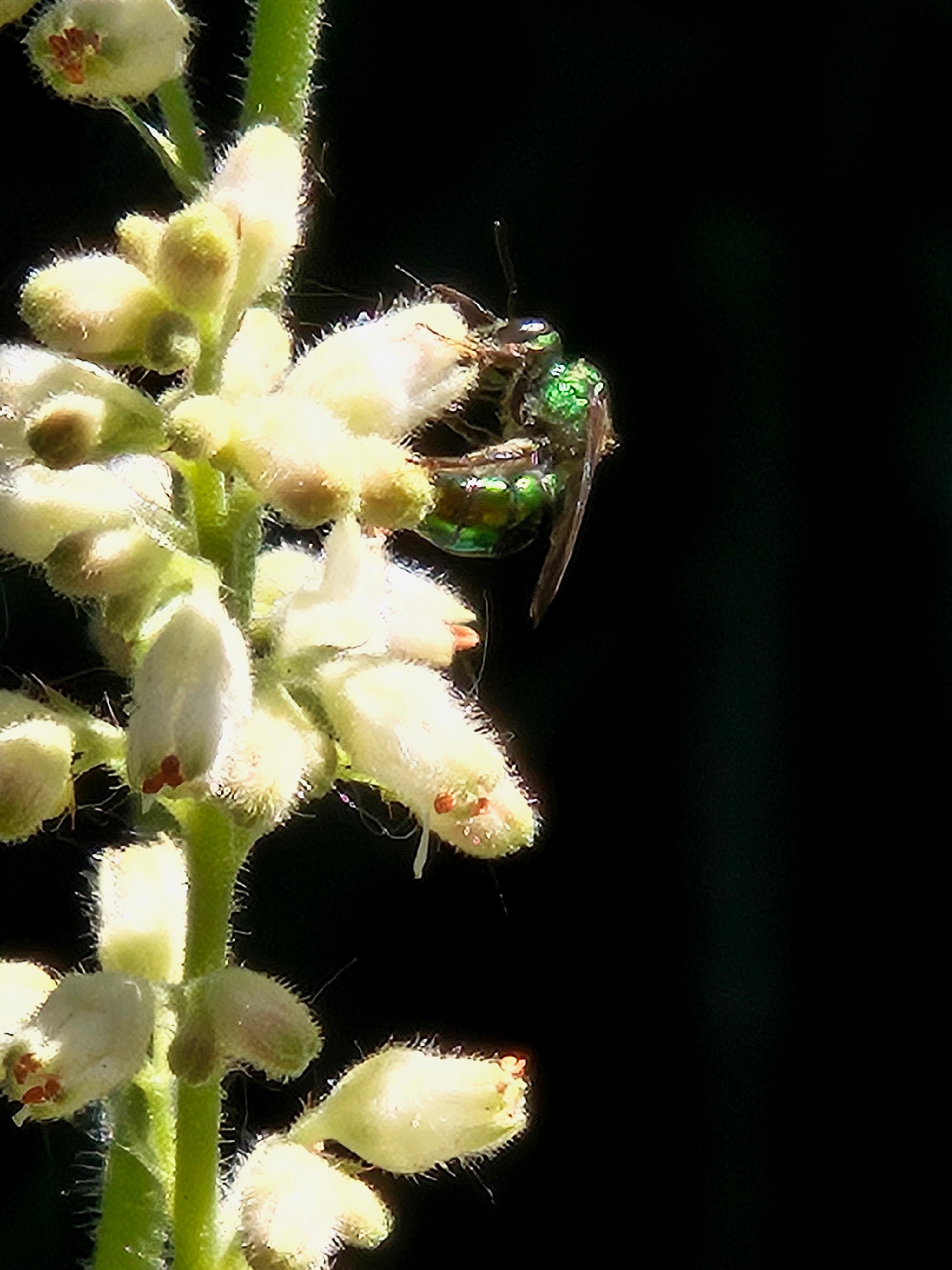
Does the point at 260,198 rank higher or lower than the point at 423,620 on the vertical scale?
higher

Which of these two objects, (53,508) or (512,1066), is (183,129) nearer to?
(53,508)

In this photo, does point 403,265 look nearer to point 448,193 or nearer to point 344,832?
point 448,193

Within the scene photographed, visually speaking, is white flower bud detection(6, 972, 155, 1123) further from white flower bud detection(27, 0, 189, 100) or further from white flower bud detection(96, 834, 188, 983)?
white flower bud detection(27, 0, 189, 100)

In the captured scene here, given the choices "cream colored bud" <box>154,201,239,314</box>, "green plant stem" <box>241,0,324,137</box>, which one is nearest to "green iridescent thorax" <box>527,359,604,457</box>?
"green plant stem" <box>241,0,324,137</box>

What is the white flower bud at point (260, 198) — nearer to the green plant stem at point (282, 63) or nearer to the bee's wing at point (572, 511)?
the green plant stem at point (282, 63)

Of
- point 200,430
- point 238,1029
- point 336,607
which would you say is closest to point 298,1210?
point 238,1029

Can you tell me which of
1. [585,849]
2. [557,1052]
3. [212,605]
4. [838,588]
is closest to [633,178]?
[838,588]

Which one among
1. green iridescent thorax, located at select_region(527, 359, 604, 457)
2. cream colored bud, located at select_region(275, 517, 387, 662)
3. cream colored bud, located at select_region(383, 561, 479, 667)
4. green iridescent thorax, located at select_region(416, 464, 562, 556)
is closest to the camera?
cream colored bud, located at select_region(275, 517, 387, 662)
